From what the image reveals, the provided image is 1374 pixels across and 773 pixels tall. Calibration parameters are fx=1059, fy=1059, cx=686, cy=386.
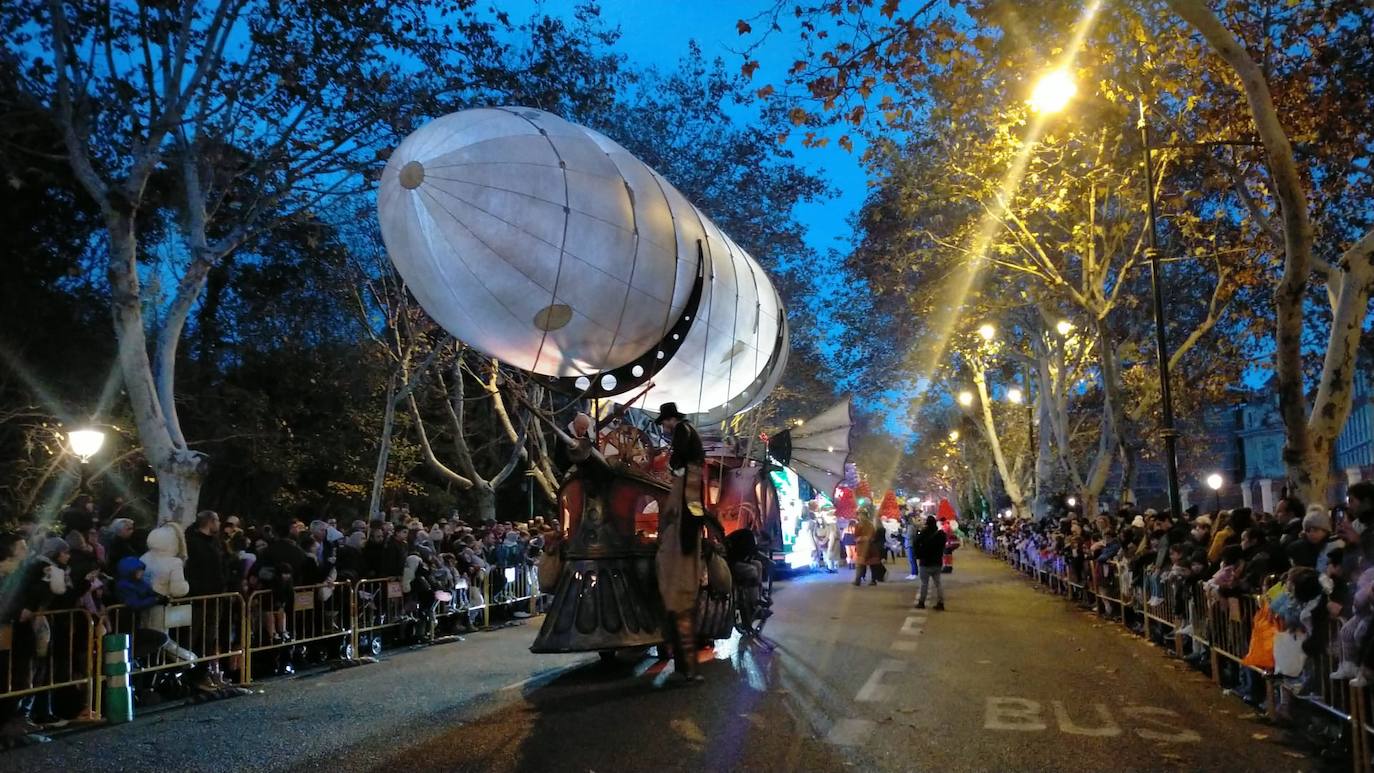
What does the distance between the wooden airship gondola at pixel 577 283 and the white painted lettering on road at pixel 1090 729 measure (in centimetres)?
312

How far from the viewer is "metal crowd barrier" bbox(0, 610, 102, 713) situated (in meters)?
8.04

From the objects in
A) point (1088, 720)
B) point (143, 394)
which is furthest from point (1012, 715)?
point (143, 394)

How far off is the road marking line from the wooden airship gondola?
2.17 m

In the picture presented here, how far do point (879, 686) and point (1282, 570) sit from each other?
3.31 metres

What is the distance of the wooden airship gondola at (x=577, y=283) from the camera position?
8.30 m

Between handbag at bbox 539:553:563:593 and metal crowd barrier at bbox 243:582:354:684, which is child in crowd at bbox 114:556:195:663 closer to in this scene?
metal crowd barrier at bbox 243:582:354:684

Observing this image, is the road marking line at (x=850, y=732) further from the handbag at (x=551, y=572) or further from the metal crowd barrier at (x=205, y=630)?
the metal crowd barrier at (x=205, y=630)

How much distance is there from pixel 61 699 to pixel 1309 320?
26038mm

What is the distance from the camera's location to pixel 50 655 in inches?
332

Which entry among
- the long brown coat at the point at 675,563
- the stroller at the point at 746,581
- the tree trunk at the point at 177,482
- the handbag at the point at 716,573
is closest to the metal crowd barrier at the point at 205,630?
the tree trunk at the point at 177,482

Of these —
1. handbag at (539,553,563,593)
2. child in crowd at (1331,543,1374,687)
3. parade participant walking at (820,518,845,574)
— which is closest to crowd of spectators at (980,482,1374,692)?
child in crowd at (1331,543,1374,687)

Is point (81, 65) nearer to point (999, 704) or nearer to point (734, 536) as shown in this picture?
point (734, 536)

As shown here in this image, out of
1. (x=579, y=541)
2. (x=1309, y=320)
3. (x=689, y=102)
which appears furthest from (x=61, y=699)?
(x=1309, y=320)

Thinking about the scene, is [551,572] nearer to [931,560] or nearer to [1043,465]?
[931,560]
